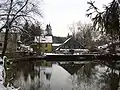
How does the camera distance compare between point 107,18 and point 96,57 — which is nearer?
point 107,18

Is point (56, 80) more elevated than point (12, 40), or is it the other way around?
point (12, 40)

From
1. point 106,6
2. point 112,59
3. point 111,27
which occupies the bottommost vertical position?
→ point 112,59

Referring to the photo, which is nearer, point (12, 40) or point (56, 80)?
point (56, 80)

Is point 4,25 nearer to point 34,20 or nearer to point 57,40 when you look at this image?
point 34,20

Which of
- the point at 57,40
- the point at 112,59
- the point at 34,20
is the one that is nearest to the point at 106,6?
the point at 34,20

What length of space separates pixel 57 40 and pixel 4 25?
86.5m

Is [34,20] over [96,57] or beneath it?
over

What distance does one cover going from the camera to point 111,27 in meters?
12.1

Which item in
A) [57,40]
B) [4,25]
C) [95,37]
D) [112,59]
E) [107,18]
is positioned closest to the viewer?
[107,18]

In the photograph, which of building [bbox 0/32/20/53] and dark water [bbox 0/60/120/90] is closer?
dark water [bbox 0/60/120/90]

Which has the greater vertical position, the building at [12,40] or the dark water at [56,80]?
the building at [12,40]

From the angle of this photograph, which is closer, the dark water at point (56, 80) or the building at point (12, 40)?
the dark water at point (56, 80)

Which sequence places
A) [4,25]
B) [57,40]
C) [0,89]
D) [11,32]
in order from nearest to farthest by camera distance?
[0,89] < [4,25] < [11,32] < [57,40]

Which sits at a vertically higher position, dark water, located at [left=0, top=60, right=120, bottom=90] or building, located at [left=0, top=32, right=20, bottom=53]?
building, located at [left=0, top=32, right=20, bottom=53]
